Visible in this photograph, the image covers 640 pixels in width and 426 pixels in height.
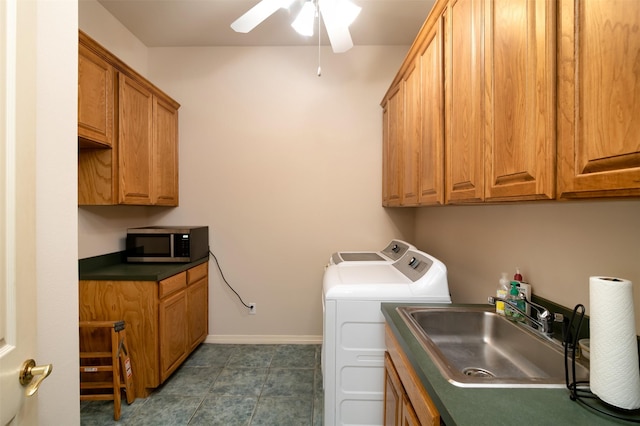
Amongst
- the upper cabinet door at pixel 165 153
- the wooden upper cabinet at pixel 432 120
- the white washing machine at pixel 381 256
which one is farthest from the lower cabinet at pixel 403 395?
the upper cabinet door at pixel 165 153

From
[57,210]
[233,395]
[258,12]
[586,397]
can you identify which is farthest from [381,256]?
[57,210]

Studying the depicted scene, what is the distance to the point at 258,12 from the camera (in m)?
1.70

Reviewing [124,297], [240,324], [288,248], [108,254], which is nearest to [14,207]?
[124,297]

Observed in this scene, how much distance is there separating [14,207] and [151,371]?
181 cm

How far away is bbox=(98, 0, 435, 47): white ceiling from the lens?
88.7 inches

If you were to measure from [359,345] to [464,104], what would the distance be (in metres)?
1.29

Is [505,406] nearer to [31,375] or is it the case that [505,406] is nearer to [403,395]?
[403,395]

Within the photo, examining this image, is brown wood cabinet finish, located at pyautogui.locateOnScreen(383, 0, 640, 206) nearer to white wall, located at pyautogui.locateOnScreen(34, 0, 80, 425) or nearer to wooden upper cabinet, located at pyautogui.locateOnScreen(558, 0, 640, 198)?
wooden upper cabinet, located at pyautogui.locateOnScreen(558, 0, 640, 198)

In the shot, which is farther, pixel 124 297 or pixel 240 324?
pixel 240 324

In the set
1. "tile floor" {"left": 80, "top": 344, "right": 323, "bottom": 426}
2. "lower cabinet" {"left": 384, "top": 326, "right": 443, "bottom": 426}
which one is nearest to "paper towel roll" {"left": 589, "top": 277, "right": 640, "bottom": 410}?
"lower cabinet" {"left": 384, "top": 326, "right": 443, "bottom": 426}

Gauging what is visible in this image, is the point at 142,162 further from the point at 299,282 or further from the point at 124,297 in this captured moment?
the point at 299,282

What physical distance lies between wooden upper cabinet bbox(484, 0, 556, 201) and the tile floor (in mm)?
1808

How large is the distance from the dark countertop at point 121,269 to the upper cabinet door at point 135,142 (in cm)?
51

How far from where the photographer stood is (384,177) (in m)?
2.68
